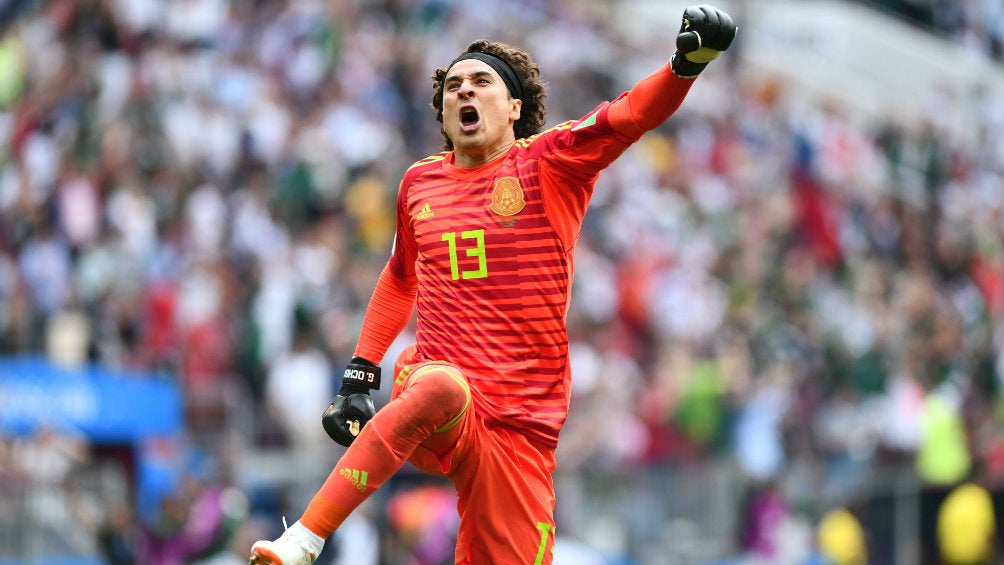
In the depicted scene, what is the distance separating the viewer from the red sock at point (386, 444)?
6.49 meters

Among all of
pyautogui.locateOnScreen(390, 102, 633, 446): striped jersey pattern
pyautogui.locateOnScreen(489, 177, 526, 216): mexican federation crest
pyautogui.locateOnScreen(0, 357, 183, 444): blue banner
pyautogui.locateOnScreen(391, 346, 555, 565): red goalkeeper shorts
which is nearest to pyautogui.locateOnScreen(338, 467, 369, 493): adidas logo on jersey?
pyautogui.locateOnScreen(391, 346, 555, 565): red goalkeeper shorts

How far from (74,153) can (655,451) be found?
215 inches

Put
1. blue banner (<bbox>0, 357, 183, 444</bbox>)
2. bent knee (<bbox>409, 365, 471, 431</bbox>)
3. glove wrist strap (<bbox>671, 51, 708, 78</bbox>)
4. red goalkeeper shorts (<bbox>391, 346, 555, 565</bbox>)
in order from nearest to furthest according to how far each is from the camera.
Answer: glove wrist strap (<bbox>671, 51, 708, 78</bbox>), bent knee (<bbox>409, 365, 471, 431</bbox>), red goalkeeper shorts (<bbox>391, 346, 555, 565</bbox>), blue banner (<bbox>0, 357, 183, 444</bbox>)

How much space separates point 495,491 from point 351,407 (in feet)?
2.22

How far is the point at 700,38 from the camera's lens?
6344 mm

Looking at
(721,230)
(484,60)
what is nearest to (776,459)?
(721,230)

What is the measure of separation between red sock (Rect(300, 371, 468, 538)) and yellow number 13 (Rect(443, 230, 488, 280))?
537mm

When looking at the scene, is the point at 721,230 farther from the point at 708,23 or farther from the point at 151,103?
the point at 708,23

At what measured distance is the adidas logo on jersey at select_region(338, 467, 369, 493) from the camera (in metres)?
6.53

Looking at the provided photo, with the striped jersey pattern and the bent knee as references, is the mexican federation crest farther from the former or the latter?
the bent knee

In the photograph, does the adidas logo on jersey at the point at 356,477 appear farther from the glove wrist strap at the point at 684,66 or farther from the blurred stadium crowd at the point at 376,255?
the blurred stadium crowd at the point at 376,255

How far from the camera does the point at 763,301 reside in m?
18.1

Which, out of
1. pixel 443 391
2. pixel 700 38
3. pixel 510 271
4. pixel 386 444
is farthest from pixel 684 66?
pixel 386 444

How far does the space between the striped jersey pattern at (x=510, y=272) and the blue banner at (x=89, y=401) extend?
6144 millimetres
